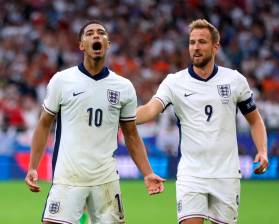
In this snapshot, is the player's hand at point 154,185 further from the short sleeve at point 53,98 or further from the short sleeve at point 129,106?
the short sleeve at point 53,98

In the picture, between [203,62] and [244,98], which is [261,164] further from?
[203,62]

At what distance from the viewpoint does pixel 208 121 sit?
810 cm

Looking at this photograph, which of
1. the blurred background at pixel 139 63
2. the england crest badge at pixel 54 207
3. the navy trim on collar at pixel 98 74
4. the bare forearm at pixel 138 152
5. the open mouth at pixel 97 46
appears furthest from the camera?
the blurred background at pixel 139 63

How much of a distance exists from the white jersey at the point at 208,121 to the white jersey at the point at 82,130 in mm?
816

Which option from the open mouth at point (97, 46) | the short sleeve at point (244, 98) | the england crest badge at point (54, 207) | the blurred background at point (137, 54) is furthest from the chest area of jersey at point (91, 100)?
the blurred background at point (137, 54)

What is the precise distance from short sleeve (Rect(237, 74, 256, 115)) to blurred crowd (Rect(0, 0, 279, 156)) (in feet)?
35.8

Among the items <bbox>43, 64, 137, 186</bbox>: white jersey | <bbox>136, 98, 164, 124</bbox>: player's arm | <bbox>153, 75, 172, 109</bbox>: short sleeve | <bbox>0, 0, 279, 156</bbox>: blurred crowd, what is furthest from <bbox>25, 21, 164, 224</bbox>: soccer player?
<bbox>0, 0, 279, 156</bbox>: blurred crowd

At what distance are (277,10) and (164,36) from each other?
3583mm

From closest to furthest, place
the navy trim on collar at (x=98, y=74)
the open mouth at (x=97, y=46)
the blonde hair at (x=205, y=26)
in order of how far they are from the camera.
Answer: the open mouth at (x=97, y=46), the navy trim on collar at (x=98, y=74), the blonde hair at (x=205, y=26)

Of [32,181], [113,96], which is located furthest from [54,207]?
[113,96]

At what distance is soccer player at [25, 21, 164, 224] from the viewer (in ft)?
24.5

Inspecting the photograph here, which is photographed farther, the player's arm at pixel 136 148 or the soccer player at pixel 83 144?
the player's arm at pixel 136 148

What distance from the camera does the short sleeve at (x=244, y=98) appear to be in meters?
8.27

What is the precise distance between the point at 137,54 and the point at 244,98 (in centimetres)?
1441
